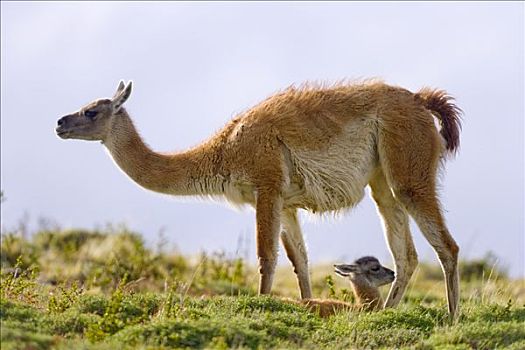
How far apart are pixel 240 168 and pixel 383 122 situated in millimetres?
1724

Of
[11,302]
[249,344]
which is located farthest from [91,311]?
[249,344]

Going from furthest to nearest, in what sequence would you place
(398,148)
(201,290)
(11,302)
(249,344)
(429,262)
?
(429,262) < (201,290) < (398,148) < (11,302) < (249,344)

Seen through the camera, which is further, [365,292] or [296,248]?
[296,248]

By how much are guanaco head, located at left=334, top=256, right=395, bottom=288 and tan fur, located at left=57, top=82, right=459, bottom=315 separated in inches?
7.6

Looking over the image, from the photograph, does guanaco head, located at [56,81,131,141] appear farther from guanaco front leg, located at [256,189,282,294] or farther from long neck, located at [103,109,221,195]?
guanaco front leg, located at [256,189,282,294]

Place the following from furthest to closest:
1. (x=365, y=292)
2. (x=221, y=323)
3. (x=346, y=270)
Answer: (x=346, y=270), (x=365, y=292), (x=221, y=323)

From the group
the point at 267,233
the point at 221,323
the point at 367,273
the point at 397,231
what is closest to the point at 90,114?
the point at 267,233

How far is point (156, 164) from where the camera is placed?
43.3 feet

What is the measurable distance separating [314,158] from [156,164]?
1.96m

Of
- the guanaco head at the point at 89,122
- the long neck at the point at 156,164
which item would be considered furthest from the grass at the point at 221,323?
the guanaco head at the point at 89,122

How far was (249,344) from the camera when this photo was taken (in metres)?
9.59

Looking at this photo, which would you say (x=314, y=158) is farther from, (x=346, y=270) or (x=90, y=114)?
(x=90, y=114)

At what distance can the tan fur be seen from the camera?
1221cm

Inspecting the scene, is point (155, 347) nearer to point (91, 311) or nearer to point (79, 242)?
point (91, 311)
